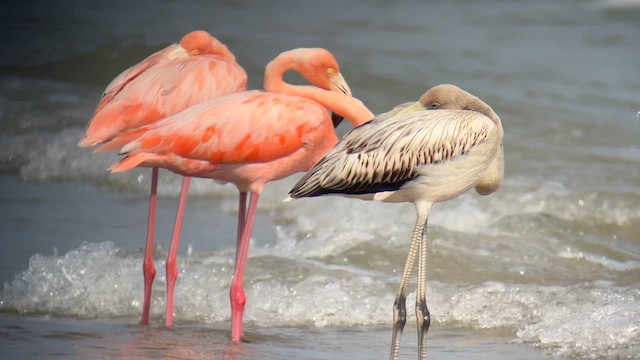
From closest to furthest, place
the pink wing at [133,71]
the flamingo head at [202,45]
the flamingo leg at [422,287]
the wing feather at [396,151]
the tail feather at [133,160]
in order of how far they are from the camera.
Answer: the wing feather at [396,151] → the flamingo leg at [422,287] → the tail feather at [133,160] → the pink wing at [133,71] → the flamingo head at [202,45]

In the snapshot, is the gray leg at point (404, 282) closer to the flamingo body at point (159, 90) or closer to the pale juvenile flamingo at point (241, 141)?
the pale juvenile flamingo at point (241, 141)

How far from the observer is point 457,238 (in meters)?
8.45

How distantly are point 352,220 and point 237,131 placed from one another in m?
2.93

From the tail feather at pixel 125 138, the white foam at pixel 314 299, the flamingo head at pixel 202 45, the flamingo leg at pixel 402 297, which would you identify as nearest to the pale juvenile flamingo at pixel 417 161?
the flamingo leg at pixel 402 297

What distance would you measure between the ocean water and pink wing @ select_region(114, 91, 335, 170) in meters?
0.83

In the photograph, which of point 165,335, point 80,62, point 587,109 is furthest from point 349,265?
point 80,62

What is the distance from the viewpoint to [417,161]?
5.41 metres

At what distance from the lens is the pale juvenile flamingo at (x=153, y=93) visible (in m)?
6.50

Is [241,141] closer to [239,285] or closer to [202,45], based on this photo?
[239,285]

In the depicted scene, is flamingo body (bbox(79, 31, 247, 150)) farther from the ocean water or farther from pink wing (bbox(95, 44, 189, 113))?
the ocean water

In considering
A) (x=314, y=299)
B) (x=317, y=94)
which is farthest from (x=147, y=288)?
(x=317, y=94)

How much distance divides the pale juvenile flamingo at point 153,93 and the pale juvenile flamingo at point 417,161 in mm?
1259

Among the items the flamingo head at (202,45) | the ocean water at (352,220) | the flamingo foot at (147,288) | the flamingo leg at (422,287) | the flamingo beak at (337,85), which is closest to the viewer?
the flamingo leg at (422,287)

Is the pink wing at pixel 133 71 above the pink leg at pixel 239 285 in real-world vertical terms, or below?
above
